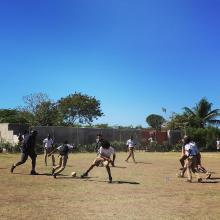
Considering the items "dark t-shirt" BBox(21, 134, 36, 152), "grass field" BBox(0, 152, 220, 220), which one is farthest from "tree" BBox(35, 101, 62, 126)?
"grass field" BBox(0, 152, 220, 220)

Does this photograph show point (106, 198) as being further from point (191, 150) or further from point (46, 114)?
point (46, 114)

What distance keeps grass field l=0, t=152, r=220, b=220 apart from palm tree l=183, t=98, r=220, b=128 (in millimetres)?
45824

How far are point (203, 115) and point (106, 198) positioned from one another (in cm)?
5334

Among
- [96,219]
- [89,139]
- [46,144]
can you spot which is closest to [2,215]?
[96,219]

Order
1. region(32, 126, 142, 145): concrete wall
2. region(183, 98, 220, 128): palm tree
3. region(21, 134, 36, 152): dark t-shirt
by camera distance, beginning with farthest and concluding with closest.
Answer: region(183, 98, 220, 128): palm tree, region(32, 126, 142, 145): concrete wall, region(21, 134, 36, 152): dark t-shirt

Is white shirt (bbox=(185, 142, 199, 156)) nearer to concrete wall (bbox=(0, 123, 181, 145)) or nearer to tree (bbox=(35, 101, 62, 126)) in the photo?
concrete wall (bbox=(0, 123, 181, 145))

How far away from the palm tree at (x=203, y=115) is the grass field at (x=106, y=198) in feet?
150

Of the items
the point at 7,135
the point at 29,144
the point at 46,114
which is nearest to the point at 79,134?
the point at 7,135

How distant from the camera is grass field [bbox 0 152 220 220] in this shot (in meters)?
11.5

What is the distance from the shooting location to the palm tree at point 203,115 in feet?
213

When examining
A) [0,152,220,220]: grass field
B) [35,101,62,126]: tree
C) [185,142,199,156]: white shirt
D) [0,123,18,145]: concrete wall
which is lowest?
[0,152,220,220]: grass field

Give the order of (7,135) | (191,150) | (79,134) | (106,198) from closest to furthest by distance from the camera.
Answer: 1. (106,198)
2. (191,150)
3. (7,135)
4. (79,134)

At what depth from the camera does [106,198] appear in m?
14.0

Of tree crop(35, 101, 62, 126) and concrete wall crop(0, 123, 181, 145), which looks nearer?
concrete wall crop(0, 123, 181, 145)
